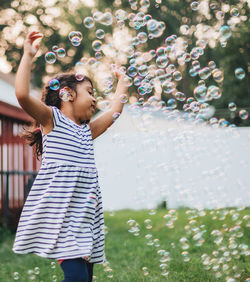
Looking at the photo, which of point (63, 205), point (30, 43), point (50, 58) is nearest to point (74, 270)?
point (63, 205)

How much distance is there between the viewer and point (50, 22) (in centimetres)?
2783

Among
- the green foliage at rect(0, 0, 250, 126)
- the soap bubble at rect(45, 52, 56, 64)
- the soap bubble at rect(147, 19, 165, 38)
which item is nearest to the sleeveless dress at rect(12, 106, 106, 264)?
the soap bubble at rect(45, 52, 56, 64)

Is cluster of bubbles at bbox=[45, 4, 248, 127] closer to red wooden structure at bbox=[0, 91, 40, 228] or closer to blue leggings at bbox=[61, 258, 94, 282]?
blue leggings at bbox=[61, 258, 94, 282]

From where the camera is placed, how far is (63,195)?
228cm

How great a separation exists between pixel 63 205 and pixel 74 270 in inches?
13.8

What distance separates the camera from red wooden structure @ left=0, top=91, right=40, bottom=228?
6.34 m

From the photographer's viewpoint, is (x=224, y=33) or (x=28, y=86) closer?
(x=28, y=86)

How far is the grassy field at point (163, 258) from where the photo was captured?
3326mm

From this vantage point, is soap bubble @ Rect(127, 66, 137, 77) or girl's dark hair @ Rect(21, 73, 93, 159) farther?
soap bubble @ Rect(127, 66, 137, 77)

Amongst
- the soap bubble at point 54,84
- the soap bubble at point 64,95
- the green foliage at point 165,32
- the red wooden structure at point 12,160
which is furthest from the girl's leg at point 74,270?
the green foliage at point 165,32

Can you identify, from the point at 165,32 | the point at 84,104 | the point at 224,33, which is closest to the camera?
the point at 84,104

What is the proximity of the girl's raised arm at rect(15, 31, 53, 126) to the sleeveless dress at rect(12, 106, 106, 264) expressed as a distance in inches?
4.1

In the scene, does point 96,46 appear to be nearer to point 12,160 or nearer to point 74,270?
point 74,270

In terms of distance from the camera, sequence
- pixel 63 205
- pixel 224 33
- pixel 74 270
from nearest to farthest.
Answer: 1. pixel 74 270
2. pixel 63 205
3. pixel 224 33
